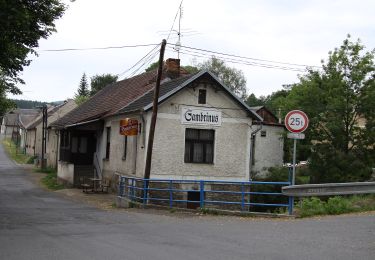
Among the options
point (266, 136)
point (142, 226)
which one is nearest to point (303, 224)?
point (142, 226)

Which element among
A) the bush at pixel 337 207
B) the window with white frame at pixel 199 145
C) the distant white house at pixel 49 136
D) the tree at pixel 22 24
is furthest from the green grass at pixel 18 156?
the bush at pixel 337 207

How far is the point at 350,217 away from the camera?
557 inches

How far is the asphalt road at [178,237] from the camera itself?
30.4 ft

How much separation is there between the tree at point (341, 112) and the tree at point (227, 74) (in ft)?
113

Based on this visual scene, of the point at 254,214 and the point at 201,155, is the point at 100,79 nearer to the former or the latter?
the point at 201,155

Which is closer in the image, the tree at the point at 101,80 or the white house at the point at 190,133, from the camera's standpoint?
the white house at the point at 190,133

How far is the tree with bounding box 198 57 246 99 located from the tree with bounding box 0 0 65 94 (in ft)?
188

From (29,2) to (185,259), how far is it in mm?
10371

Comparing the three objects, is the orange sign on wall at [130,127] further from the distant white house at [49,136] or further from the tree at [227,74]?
the tree at [227,74]

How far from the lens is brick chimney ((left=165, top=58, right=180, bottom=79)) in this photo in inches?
1162

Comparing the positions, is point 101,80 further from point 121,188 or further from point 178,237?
point 178,237

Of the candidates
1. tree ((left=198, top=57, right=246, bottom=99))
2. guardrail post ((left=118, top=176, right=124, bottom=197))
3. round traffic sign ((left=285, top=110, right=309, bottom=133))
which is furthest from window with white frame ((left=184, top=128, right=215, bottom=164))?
tree ((left=198, top=57, right=246, bottom=99))

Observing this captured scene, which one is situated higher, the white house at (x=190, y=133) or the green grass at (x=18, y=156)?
the white house at (x=190, y=133)

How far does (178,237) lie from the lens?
11539 millimetres
